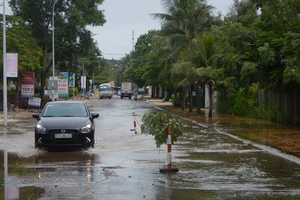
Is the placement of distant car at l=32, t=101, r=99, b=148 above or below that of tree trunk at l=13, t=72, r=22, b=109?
below

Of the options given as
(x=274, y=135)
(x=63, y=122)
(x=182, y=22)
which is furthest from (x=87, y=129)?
(x=182, y=22)

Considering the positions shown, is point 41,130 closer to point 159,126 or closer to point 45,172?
point 45,172

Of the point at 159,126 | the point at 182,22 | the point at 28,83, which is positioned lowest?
the point at 159,126

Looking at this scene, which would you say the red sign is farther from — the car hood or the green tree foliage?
the car hood

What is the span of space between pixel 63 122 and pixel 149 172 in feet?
15.7

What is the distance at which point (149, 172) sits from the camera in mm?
11664

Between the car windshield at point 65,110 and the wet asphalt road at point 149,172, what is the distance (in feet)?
4.07

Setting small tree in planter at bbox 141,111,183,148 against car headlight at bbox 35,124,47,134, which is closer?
small tree in planter at bbox 141,111,183,148

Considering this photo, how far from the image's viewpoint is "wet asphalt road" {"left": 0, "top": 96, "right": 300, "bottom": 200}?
9359 mm

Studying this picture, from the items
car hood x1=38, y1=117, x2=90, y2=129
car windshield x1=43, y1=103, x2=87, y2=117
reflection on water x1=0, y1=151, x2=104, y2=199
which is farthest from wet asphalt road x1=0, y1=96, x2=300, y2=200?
car windshield x1=43, y1=103, x2=87, y2=117

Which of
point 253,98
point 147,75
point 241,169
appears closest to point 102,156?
point 241,169

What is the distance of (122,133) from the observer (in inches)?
875

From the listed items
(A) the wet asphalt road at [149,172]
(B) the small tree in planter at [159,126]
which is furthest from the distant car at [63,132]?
(B) the small tree in planter at [159,126]

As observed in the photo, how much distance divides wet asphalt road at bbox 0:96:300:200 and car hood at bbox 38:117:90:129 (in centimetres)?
77
